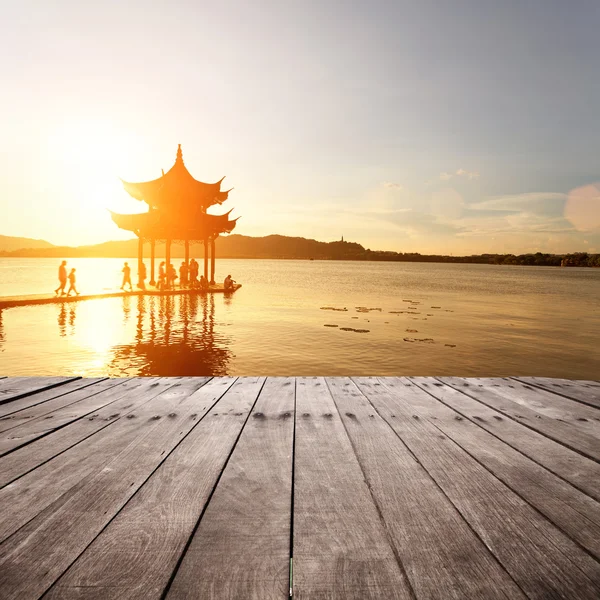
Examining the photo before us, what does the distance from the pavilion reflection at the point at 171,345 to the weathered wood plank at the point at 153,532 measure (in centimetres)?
908

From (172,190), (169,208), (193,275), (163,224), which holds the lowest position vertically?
(193,275)

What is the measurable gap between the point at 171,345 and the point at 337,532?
1358 centimetres

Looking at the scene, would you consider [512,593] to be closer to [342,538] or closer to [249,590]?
Answer: [342,538]

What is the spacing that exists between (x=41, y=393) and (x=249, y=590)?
2.71 m

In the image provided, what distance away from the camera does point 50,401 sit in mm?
2936

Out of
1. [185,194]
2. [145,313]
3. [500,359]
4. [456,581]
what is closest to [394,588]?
[456,581]

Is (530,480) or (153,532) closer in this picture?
(153,532)

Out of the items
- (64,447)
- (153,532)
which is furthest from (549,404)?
(64,447)

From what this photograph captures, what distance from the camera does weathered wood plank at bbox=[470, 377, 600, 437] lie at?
8.71 ft

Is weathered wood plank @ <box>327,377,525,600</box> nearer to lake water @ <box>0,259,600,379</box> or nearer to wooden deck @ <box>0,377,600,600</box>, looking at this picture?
wooden deck @ <box>0,377,600,600</box>

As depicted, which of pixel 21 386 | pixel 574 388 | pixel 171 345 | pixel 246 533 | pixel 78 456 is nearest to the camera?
pixel 246 533

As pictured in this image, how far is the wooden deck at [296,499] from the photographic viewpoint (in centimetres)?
121

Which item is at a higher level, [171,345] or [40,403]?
[40,403]

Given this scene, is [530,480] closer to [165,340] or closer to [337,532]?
[337,532]
